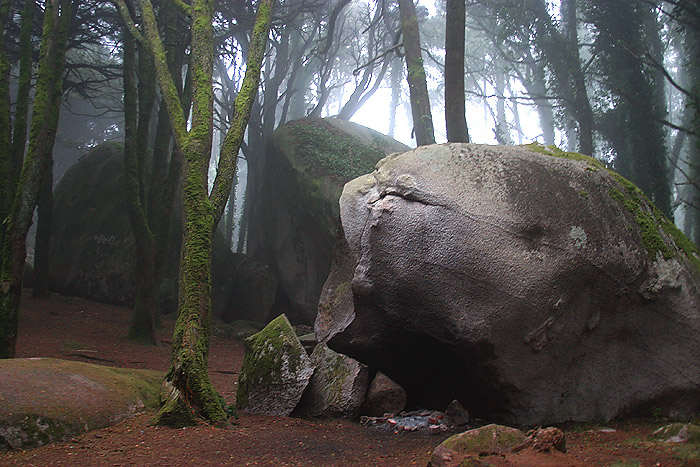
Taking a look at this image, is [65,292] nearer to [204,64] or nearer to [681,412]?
[204,64]

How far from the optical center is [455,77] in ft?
30.0

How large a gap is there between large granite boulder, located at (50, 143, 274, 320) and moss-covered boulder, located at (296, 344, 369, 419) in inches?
301

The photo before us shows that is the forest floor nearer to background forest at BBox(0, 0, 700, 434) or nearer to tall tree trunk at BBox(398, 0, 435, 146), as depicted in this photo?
background forest at BBox(0, 0, 700, 434)

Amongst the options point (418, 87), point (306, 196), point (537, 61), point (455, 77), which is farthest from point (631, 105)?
point (306, 196)

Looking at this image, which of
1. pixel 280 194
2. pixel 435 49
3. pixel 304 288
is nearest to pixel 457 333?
pixel 304 288

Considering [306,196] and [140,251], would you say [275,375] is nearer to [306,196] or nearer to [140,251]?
[140,251]

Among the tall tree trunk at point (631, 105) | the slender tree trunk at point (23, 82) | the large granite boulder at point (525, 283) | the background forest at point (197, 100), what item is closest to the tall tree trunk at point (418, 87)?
the background forest at point (197, 100)

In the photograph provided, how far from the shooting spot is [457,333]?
174 inches

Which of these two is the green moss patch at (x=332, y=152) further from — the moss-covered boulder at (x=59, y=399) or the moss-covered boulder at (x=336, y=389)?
the moss-covered boulder at (x=59, y=399)

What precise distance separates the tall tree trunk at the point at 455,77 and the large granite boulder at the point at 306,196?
339 centimetres

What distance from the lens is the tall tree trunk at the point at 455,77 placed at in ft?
30.0

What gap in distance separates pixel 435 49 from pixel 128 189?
2665cm

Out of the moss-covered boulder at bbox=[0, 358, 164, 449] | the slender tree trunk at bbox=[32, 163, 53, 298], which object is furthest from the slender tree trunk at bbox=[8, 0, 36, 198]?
the moss-covered boulder at bbox=[0, 358, 164, 449]

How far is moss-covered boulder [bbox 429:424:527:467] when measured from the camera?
319 cm
